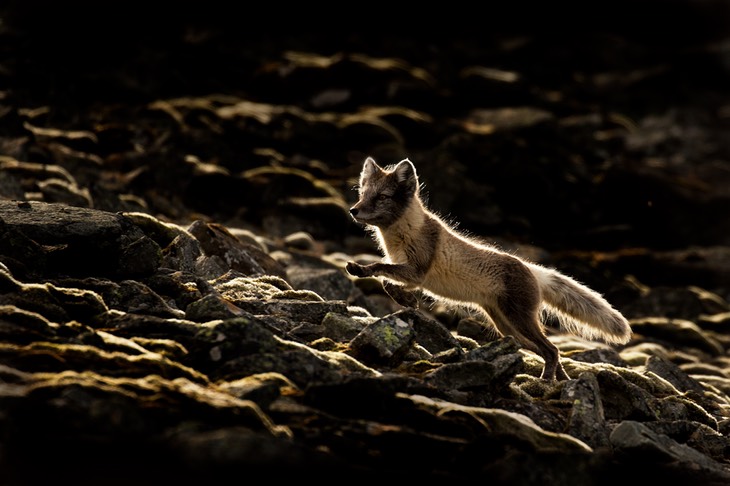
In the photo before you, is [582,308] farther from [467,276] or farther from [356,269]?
[356,269]

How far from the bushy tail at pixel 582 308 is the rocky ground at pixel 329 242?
107 centimetres

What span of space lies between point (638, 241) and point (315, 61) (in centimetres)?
3120

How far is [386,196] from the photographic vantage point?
16.0 m

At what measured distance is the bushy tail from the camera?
15883 millimetres

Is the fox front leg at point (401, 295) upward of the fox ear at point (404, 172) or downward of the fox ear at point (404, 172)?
downward

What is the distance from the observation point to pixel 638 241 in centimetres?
4531

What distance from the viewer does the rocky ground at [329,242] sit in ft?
33.0

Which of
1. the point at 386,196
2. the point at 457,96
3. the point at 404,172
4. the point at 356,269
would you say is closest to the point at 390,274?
the point at 356,269

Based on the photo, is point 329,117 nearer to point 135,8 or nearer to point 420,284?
point 135,8

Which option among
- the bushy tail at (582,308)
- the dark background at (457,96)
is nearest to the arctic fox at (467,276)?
the bushy tail at (582,308)

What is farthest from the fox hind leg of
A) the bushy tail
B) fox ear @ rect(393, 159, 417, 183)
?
fox ear @ rect(393, 159, 417, 183)

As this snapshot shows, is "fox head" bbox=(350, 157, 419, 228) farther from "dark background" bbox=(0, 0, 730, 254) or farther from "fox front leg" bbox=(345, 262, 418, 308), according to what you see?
"dark background" bbox=(0, 0, 730, 254)

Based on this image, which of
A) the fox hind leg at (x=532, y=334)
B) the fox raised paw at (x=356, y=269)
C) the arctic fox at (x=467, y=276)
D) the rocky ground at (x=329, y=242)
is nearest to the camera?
the rocky ground at (x=329, y=242)

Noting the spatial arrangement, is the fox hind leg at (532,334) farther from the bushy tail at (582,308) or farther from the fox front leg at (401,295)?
the fox front leg at (401,295)
